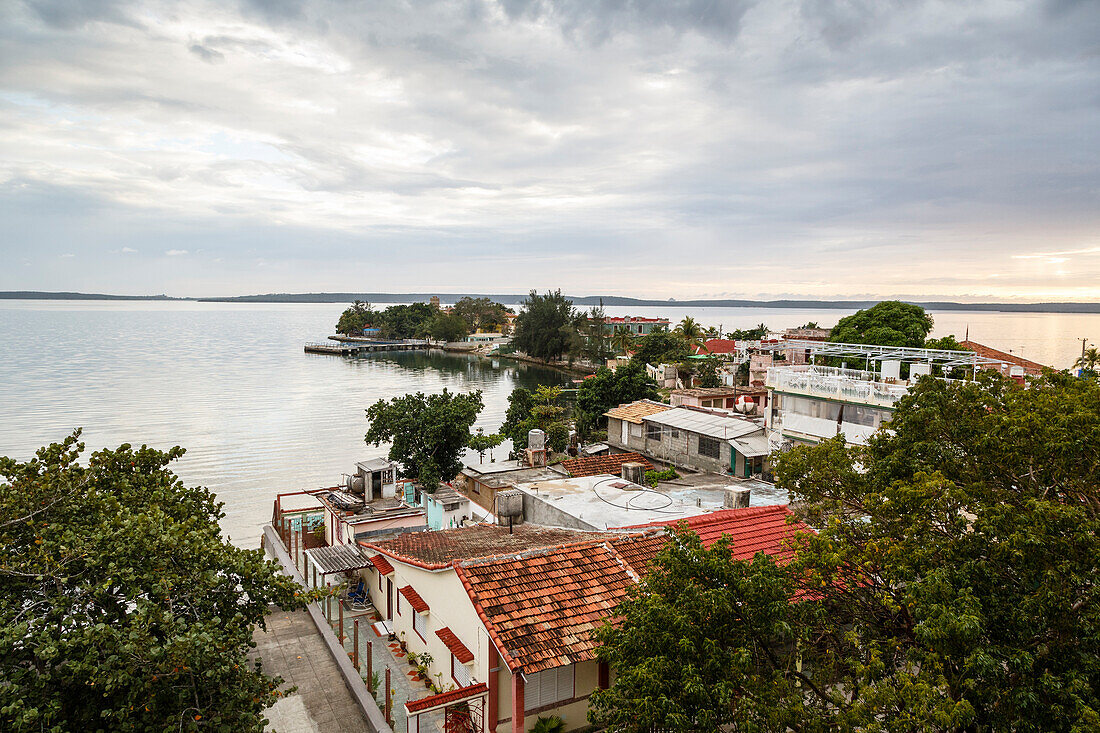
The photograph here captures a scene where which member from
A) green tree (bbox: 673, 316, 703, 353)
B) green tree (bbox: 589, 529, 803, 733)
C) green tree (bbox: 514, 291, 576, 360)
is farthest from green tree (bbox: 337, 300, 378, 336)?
green tree (bbox: 589, 529, 803, 733)

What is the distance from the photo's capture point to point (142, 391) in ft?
200

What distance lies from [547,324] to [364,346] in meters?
40.6

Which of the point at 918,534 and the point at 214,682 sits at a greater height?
the point at 918,534

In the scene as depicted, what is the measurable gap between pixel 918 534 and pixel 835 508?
2.56 m

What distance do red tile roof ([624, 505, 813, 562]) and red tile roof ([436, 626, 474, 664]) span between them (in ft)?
14.9

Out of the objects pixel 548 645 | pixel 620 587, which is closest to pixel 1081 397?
pixel 620 587

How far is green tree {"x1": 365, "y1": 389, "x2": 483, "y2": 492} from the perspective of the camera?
2530cm

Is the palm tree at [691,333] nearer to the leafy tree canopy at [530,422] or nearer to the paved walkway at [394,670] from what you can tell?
the leafy tree canopy at [530,422]

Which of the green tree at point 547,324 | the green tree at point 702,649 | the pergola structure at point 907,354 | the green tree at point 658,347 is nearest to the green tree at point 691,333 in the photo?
the green tree at point 658,347

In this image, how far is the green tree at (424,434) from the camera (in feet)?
83.0

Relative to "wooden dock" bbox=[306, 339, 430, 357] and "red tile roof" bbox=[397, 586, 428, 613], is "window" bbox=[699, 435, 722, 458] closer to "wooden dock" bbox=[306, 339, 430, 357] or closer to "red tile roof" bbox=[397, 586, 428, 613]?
"red tile roof" bbox=[397, 586, 428, 613]

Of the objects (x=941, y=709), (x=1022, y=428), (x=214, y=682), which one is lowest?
(x=214, y=682)

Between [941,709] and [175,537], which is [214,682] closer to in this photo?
[175,537]

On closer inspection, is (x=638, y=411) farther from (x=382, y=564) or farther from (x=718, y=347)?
(x=718, y=347)
